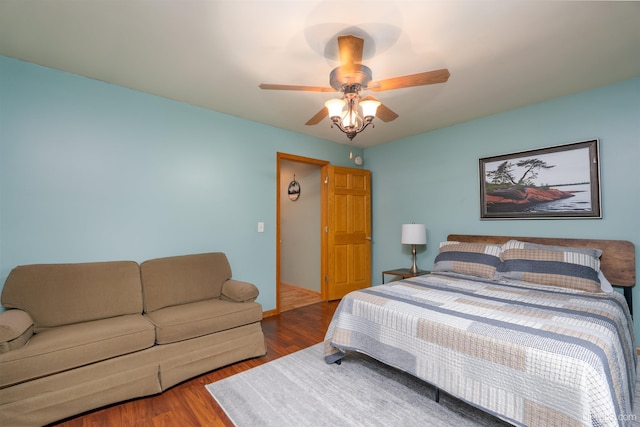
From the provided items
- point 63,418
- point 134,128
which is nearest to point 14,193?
point 134,128

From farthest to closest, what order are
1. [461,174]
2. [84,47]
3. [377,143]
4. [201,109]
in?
[377,143]
[461,174]
[201,109]
[84,47]

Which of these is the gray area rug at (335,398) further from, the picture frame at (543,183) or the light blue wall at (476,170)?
the picture frame at (543,183)

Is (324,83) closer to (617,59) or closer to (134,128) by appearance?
(134,128)

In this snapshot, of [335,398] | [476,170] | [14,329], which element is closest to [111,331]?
[14,329]

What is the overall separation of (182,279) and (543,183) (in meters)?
3.87

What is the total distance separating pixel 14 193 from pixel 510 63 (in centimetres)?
409

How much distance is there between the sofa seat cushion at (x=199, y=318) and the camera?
6.90 ft

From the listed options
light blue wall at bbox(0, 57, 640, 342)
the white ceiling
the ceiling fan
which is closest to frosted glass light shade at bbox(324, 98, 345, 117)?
the ceiling fan

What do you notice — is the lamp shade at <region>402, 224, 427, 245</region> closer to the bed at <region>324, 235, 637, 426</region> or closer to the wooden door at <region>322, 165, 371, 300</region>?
the bed at <region>324, 235, 637, 426</region>

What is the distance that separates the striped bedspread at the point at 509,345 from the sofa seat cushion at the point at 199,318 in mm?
780

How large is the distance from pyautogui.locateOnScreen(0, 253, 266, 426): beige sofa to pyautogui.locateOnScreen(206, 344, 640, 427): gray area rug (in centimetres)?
38

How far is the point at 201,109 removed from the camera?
314 centimetres

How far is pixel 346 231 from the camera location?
4.36 m

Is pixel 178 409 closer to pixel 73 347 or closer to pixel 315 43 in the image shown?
pixel 73 347
